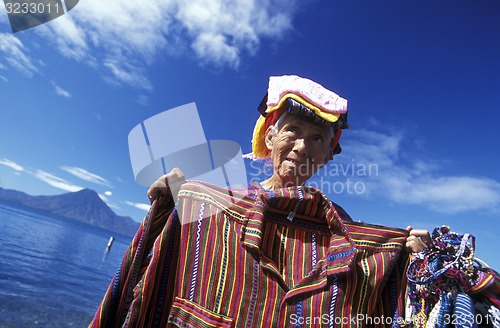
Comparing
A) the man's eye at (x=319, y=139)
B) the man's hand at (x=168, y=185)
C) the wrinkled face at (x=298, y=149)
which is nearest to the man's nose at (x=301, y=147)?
the wrinkled face at (x=298, y=149)

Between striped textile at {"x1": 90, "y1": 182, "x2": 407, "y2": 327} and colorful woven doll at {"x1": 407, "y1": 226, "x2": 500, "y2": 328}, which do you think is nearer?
colorful woven doll at {"x1": 407, "y1": 226, "x2": 500, "y2": 328}

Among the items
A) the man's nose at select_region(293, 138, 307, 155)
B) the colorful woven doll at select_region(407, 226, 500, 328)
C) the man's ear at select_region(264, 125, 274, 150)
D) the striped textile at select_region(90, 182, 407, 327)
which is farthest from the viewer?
the man's ear at select_region(264, 125, 274, 150)

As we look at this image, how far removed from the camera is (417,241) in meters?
2.18

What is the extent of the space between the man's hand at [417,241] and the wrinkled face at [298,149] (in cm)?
89

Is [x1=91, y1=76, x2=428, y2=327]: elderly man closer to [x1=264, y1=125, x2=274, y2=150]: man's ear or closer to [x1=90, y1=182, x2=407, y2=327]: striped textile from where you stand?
[x1=90, y1=182, x2=407, y2=327]: striped textile

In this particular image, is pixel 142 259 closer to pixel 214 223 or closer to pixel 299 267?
pixel 214 223

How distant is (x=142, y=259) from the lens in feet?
6.89

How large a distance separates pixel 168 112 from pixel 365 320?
2.35m

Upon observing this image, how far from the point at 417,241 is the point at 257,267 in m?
1.12

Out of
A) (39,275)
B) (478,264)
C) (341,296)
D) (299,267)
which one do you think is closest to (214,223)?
(299,267)

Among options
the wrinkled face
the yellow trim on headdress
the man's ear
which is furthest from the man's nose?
the man's ear

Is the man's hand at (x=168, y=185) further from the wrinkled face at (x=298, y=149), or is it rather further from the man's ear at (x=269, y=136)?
the man's ear at (x=269, y=136)

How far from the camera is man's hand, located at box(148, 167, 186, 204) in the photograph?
86.2 inches

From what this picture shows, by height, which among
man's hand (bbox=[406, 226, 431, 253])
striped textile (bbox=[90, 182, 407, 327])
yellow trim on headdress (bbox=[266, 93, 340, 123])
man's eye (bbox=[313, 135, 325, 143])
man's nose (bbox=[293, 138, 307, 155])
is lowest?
striped textile (bbox=[90, 182, 407, 327])
